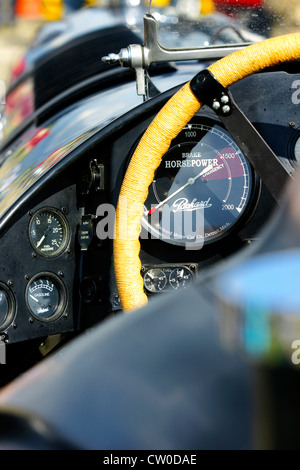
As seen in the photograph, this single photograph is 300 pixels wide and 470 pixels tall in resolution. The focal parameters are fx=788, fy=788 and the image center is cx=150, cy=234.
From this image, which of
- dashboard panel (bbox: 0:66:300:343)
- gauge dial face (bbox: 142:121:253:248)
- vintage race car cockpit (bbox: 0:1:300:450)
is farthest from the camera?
gauge dial face (bbox: 142:121:253:248)

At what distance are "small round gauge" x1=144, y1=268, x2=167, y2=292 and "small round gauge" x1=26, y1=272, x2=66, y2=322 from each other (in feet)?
1.05

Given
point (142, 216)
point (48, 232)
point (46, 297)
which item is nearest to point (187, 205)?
point (142, 216)

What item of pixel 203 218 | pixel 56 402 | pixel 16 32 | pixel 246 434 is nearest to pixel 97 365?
pixel 56 402

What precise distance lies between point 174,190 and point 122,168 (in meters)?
0.21


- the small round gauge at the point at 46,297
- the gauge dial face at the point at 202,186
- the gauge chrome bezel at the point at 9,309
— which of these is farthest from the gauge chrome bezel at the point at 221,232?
the gauge chrome bezel at the point at 9,309

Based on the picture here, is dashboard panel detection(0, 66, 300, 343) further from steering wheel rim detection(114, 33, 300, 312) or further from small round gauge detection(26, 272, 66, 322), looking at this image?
steering wheel rim detection(114, 33, 300, 312)

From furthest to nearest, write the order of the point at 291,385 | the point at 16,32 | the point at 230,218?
the point at 16,32, the point at 230,218, the point at 291,385

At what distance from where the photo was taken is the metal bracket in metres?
2.64

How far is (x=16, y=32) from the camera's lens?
615 inches

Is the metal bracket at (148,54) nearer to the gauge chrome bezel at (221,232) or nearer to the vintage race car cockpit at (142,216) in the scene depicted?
the vintage race car cockpit at (142,216)

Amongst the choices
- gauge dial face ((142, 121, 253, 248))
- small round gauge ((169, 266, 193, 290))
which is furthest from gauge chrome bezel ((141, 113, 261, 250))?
small round gauge ((169, 266, 193, 290))

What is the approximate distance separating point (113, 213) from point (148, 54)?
0.60 m

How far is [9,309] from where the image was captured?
2.85 meters
